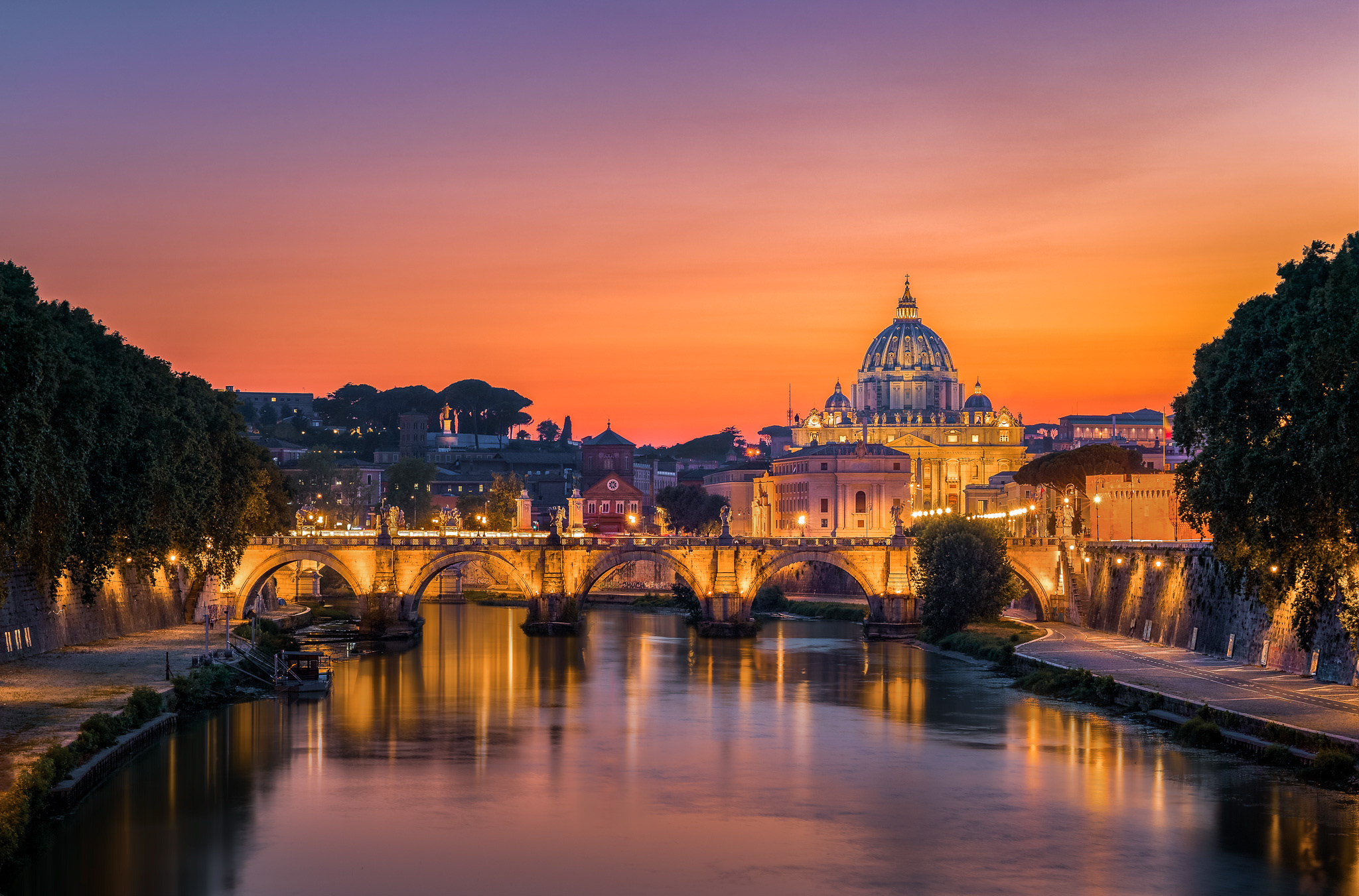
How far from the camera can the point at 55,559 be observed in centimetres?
3616

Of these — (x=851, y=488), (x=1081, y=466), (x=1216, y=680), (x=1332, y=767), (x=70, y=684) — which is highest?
(x=1081, y=466)

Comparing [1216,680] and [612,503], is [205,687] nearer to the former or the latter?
[1216,680]

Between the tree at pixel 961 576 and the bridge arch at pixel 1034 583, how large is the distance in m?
5.48

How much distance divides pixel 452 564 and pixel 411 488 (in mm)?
66909

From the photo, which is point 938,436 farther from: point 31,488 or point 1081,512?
point 31,488

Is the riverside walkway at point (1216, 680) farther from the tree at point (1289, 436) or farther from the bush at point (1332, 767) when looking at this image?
the tree at point (1289, 436)

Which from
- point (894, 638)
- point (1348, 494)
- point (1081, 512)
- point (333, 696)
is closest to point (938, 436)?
point (1081, 512)

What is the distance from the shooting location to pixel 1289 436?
3281 cm

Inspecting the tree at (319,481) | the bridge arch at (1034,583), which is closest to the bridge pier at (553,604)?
the bridge arch at (1034,583)

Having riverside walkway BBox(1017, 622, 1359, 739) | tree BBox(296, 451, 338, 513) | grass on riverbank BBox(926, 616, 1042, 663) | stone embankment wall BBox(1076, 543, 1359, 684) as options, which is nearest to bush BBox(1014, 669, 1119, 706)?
riverside walkway BBox(1017, 622, 1359, 739)

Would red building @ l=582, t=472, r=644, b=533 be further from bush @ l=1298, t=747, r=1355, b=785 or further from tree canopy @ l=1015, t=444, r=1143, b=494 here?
bush @ l=1298, t=747, r=1355, b=785

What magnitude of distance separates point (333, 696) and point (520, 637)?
25075mm

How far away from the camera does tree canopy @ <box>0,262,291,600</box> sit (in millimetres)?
30500

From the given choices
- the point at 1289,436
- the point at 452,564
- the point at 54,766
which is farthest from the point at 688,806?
the point at 452,564
